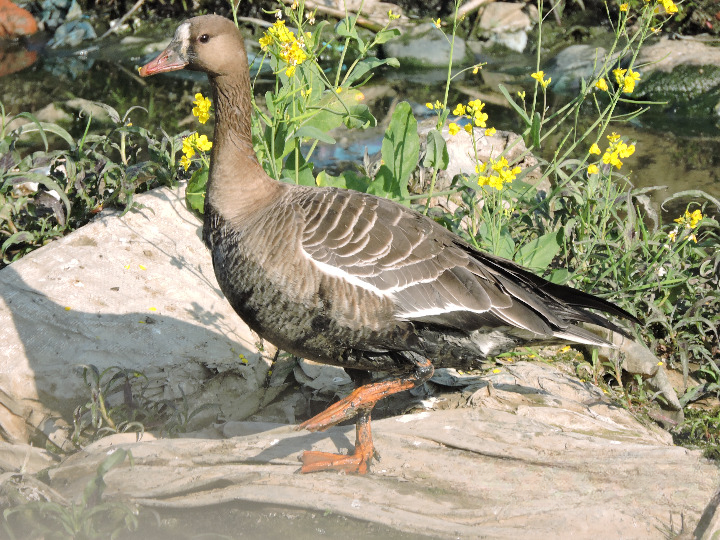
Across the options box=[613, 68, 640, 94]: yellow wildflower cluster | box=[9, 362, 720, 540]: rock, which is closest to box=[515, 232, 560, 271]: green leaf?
box=[613, 68, 640, 94]: yellow wildflower cluster

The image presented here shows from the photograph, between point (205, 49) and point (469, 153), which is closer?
point (205, 49)

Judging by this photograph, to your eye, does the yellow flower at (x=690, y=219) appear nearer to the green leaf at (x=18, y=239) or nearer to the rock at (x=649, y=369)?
the rock at (x=649, y=369)

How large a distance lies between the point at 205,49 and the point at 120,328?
6.16ft

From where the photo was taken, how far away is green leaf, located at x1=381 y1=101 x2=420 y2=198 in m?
5.57

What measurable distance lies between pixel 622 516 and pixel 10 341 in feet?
12.0

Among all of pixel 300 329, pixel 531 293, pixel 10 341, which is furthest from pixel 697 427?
pixel 10 341

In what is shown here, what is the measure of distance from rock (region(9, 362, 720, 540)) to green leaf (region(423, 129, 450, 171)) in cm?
182

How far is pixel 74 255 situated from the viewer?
5.50 m

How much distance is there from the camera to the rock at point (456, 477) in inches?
140

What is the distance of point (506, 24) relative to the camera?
13.3 m

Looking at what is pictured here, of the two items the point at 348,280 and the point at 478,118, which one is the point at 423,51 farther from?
the point at 348,280

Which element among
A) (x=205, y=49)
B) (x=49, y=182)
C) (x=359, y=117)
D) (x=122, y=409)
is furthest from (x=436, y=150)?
(x=49, y=182)

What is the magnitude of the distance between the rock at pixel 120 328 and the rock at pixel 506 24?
29.0ft

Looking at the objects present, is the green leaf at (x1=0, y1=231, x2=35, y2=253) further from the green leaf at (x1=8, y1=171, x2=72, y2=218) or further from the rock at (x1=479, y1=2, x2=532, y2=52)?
the rock at (x1=479, y1=2, x2=532, y2=52)
